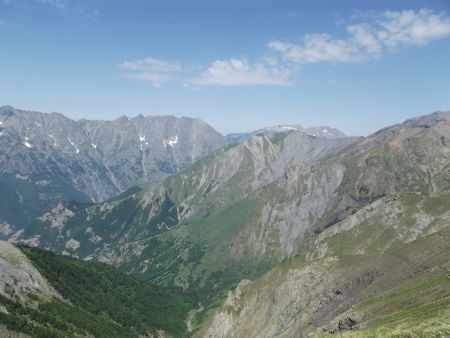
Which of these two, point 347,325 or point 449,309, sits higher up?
point 449,309

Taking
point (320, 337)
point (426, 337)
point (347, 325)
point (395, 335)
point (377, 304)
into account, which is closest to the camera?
point (426, 337)

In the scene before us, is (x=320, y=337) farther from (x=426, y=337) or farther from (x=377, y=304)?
(x=377, y=304)

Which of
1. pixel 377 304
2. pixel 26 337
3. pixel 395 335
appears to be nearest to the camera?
pixel 395 335

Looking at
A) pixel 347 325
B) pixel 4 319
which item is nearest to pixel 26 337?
pixel 4 319

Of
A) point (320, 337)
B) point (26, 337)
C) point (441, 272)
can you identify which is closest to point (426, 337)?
point (320, 337)

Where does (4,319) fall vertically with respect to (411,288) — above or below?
below

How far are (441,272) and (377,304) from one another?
30462 mm

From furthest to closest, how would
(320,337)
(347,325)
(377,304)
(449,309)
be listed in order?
(377,304)
(347,325)
(449,309)
(320,337)

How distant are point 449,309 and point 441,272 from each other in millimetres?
73848

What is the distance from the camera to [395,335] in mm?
Answer: 94625

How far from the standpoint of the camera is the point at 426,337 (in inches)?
3465

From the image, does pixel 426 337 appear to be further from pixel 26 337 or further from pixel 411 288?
pixel 26 337

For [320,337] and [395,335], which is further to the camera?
[320,337]

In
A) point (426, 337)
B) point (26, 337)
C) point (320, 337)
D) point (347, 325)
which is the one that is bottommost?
point (26, 337)
